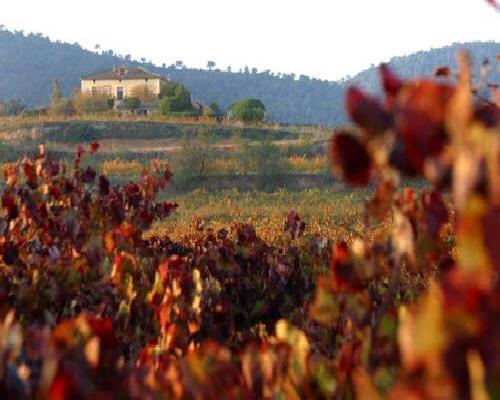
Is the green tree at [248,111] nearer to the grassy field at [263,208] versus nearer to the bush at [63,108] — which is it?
the bush at [63,108]

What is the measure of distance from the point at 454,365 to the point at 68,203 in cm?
476

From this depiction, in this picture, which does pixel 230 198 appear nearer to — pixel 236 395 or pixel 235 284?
pixel 235 284

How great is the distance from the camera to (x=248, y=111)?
184 ft

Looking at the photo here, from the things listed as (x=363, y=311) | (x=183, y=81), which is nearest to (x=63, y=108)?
(x=183, y=81)

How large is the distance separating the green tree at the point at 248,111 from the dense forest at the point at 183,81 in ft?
152

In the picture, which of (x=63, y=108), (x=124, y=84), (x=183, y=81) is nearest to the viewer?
(x=63, y=108)

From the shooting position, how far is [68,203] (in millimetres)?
5262

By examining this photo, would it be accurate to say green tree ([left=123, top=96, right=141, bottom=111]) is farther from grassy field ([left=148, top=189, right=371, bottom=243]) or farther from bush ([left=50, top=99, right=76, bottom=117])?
grassy field ([left=148, top=189, right=371, bottom=243])

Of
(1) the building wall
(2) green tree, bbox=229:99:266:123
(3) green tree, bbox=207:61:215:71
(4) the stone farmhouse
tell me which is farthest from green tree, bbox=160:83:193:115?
(3) green tree, bbox=207:61:215:71

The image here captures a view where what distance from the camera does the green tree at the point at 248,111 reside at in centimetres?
5531

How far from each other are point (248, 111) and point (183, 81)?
206 ft

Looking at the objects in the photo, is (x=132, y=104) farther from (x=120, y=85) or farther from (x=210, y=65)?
(x=210, y=65)

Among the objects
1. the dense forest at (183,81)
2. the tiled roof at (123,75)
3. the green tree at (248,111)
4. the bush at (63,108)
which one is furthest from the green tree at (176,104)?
the dense forest at (183,81)

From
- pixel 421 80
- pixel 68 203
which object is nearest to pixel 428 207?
pixel 421 80
